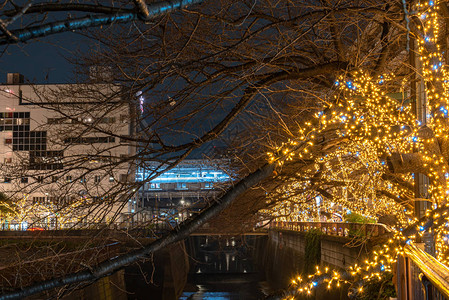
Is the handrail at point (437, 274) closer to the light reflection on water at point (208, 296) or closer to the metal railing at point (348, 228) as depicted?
the metal railing at point (348, 228)

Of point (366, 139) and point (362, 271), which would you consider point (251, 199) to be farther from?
point (366, 139)

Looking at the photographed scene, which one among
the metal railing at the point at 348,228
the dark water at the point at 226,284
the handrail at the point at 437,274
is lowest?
the dark water at the point at 226,284

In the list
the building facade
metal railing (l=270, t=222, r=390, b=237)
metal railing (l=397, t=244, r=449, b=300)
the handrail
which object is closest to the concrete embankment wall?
metal railing (l=270, t=222, r=390, b=237)

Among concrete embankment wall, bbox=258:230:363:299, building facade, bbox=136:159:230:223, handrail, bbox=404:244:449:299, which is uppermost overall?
building facade, bbox=136:159:230:223

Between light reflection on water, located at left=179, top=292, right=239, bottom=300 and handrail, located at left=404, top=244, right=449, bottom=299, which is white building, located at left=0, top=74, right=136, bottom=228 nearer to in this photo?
handrail, located at left=404, top=244, right=449, bottom=299

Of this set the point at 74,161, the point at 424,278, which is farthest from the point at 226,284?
the point at 424,278

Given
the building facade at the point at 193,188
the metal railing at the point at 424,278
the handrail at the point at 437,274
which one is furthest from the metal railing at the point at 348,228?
the handrail at the point at 437,274

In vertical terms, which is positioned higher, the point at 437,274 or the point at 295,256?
the point at 437,274

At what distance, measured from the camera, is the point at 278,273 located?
3916cm

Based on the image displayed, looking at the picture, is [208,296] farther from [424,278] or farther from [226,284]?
[424,278]

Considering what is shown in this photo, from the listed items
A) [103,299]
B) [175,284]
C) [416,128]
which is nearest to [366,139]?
[416,128]

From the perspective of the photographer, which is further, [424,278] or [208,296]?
[208,296]

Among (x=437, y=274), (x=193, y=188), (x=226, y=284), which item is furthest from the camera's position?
(x=226, y=284)

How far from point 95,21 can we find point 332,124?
566 centimetres
